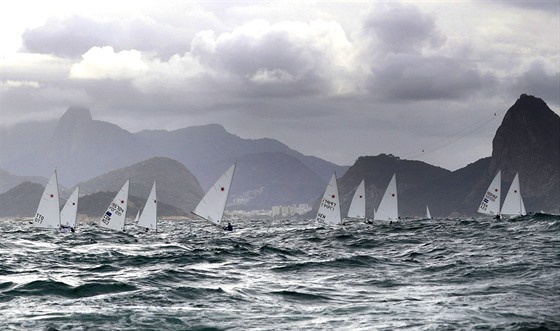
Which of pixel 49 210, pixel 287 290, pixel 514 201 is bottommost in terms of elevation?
pixel 287 290

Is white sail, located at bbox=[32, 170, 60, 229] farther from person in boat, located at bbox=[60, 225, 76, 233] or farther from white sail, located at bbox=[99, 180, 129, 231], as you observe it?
white sail, located at bbox=[99, 180, 129, 231]

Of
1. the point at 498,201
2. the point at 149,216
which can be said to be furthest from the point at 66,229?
the point at 498,201

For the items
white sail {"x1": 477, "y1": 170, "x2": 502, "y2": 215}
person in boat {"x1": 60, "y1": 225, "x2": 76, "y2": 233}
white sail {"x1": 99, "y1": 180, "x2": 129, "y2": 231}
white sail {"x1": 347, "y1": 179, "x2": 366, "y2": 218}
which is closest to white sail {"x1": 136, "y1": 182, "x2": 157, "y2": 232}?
white sail {"x1": 99, "y1": 180, "x2": 129, "y2": 231}

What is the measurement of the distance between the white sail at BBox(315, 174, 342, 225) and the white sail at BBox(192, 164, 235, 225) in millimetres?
23228

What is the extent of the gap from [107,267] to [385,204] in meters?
70.8

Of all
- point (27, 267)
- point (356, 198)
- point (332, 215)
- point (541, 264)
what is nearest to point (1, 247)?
point (27, 267)

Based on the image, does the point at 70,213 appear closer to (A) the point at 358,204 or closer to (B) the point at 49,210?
(B) the point at 49,210

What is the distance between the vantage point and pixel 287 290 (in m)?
28.4

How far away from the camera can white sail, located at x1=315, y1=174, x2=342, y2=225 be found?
299 feet

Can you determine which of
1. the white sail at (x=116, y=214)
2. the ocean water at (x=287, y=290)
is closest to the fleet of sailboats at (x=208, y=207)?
the white sail at (x=116, y=214)

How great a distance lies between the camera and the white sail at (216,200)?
69750mm

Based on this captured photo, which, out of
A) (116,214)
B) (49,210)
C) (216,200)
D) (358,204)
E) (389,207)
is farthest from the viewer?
(389,207)

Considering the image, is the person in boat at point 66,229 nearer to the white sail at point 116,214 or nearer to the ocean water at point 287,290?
the white sail at point 116,214

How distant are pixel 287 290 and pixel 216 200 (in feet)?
138
